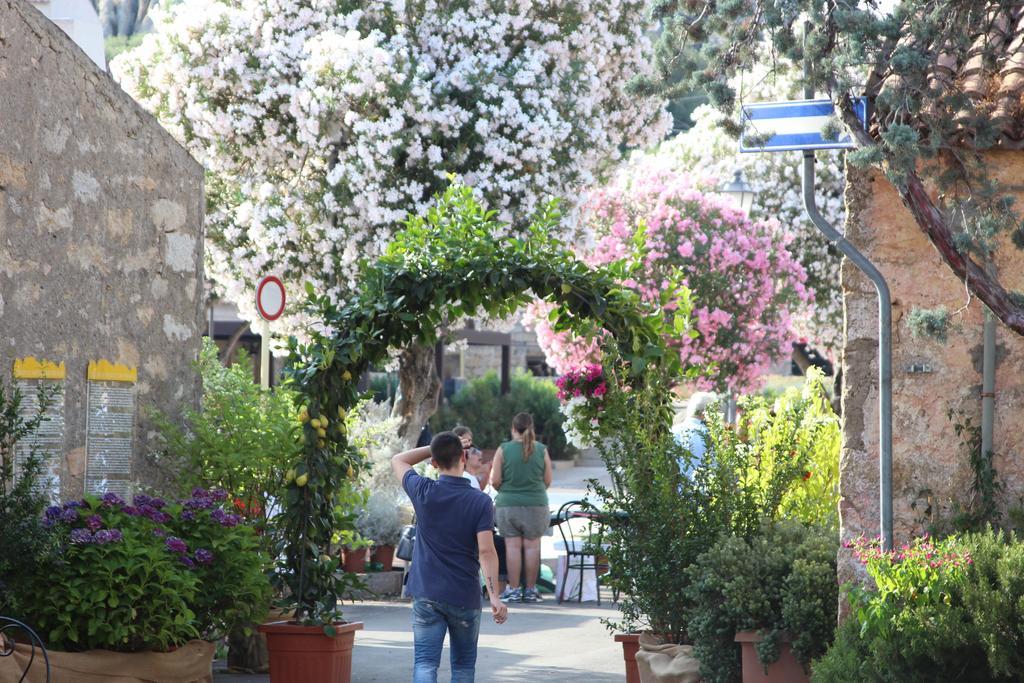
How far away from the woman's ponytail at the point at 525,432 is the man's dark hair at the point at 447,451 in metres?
5.51

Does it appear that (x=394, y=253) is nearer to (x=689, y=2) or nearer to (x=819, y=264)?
(x=689, y=2)

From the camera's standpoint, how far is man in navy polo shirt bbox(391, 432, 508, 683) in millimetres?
6238

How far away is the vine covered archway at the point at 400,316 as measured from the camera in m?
7.63

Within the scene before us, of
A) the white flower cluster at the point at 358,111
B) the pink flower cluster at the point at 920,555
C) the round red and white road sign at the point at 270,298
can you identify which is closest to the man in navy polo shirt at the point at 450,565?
the pink flower cluster at the point at 920,555

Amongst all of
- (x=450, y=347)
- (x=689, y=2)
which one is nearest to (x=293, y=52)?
(x=450, y=347)

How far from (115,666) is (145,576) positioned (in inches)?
20.6

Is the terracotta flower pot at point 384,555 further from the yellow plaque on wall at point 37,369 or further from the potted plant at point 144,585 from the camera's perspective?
the yellow plaque on wall at point 37,369

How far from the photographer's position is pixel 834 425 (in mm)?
9578

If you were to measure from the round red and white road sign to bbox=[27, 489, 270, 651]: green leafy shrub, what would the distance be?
391cm

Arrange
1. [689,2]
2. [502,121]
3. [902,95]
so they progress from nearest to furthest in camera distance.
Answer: [902,95], [689,2], [502,121]

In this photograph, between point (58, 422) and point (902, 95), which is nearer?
point (902, 95)

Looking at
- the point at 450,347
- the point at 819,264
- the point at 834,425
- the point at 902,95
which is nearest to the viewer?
the point at 902,95

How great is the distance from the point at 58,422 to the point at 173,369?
4.06ft

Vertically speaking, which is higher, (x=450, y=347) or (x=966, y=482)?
(x=450, y=347)
